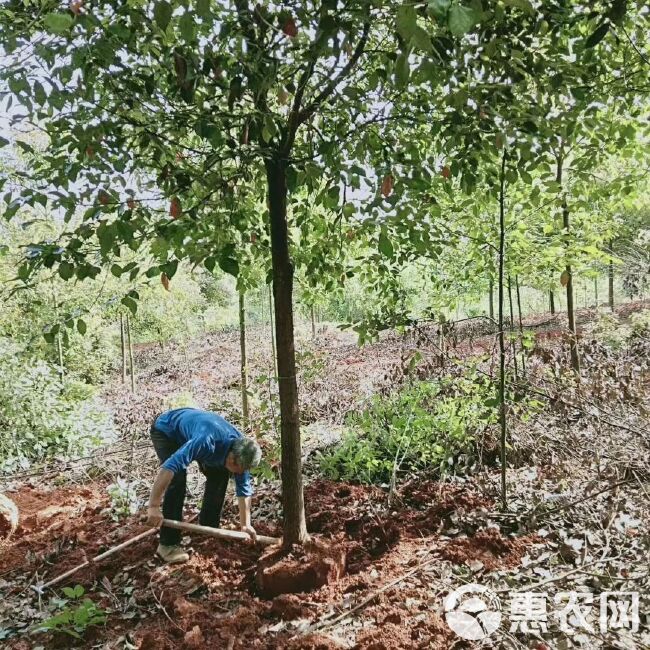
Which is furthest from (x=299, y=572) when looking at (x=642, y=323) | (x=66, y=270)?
(x=642, y=323)

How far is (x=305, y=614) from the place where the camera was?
310 centimetres

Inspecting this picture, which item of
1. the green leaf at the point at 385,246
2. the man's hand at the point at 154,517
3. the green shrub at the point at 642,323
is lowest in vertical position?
the man's hand at the point at 154,517

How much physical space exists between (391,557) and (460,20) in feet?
11.2

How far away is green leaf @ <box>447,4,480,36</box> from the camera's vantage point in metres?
1.12

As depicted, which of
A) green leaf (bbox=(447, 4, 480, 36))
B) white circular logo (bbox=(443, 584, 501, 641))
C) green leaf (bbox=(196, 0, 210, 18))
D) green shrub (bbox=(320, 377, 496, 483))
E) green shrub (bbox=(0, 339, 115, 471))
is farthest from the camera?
green shrub (bbox=(0, 339, 115, 471))

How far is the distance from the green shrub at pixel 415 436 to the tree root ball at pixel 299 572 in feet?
4.44

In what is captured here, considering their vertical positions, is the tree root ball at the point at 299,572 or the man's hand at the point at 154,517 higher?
the man's hand at the point at 154,517

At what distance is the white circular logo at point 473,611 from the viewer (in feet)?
8.70

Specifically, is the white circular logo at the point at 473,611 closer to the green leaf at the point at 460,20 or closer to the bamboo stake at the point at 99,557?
the bamboo stake at the point at 99,557

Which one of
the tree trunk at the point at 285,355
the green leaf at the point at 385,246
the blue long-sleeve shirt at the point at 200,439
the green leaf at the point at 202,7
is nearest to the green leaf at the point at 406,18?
the green leaf at the point at 202,7

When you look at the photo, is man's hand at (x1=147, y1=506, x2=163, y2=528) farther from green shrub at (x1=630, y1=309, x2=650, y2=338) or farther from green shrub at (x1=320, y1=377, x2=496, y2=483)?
green shrub at (x1=630, y1=309, x2=650, y2=338)

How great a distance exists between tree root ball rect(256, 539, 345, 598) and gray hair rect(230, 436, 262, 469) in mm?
719

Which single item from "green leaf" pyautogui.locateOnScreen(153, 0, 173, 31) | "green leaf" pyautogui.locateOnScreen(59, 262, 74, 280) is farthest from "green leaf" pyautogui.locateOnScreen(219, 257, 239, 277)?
"green leaf" pyautogui.locateOnScreen(153, 0, 173, 31)

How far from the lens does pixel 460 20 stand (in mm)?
1135
